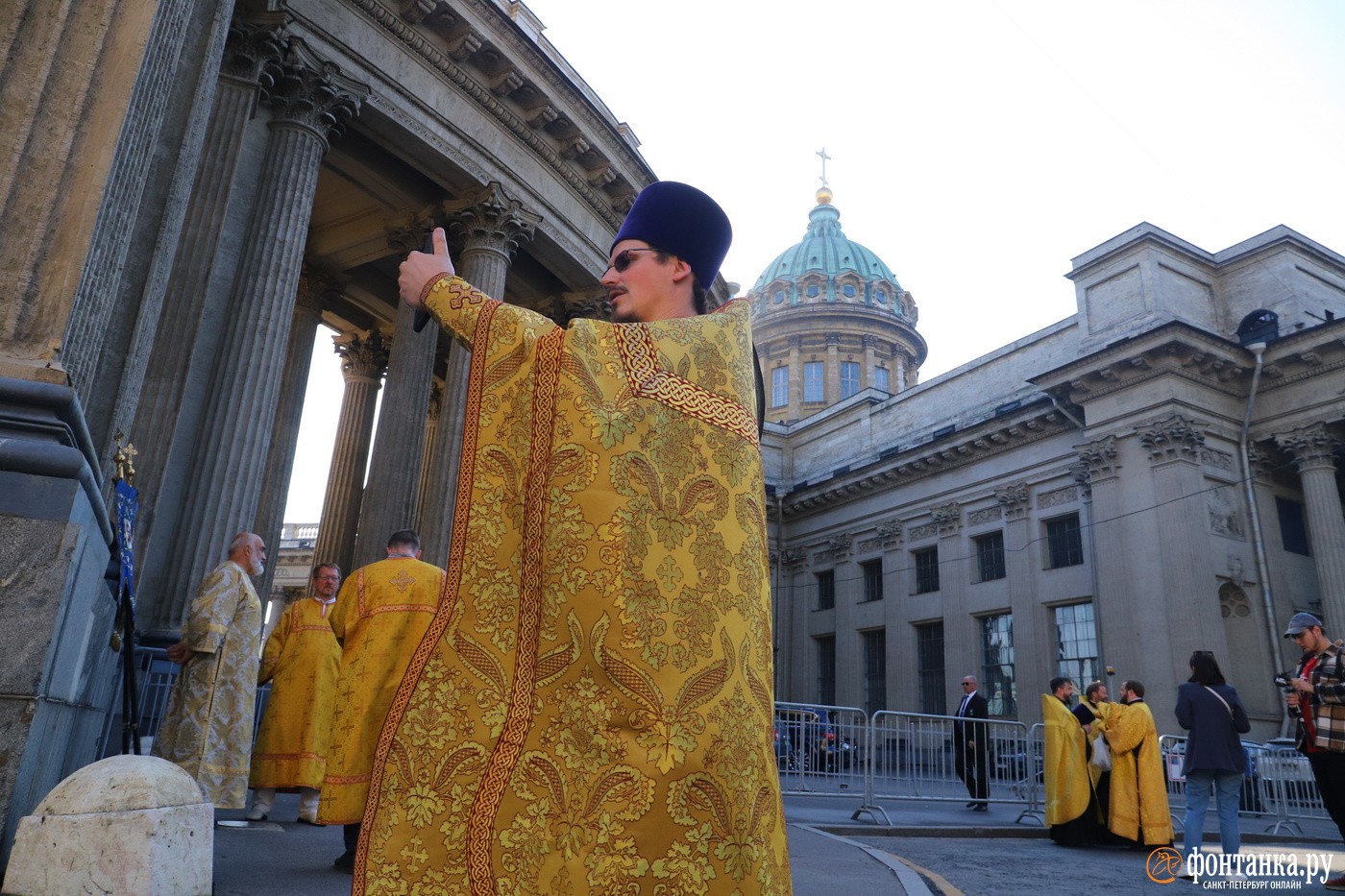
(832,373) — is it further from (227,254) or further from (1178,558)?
(227,254)

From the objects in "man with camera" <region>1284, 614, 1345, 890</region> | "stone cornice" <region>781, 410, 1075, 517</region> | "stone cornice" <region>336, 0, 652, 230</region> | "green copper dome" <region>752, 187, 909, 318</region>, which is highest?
"green copper dome" <region>752, 187, 909, 318</region>

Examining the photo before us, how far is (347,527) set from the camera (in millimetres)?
16297

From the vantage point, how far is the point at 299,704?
647 cm

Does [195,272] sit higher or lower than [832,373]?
lower

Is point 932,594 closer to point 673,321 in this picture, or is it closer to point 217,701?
point 217,701

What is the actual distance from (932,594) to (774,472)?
34.3ft

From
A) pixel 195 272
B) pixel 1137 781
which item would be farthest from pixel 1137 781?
pixel 195 272

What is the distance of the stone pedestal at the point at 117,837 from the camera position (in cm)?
265

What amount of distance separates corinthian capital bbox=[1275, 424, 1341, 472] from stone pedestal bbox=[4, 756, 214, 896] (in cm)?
2316

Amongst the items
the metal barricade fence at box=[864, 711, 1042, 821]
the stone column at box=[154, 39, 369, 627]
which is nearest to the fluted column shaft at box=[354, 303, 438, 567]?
the stone column at box=[154, 39, 369, 627]

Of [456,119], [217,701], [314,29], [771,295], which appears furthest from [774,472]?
[217,701]

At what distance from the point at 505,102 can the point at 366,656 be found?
11693 millimetres

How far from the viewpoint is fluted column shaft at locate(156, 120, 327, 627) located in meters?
8.56

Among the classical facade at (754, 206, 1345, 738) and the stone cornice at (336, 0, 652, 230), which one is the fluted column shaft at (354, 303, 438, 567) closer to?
the stone cornice at (336, 0, 652, 230)
